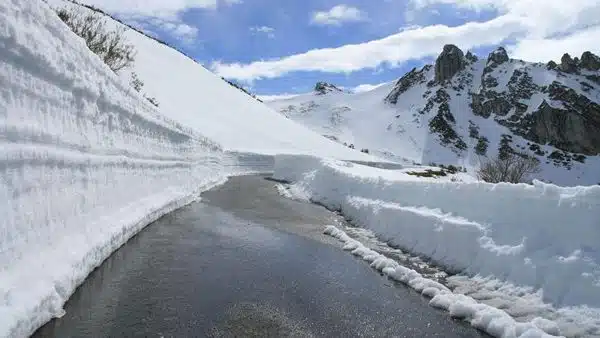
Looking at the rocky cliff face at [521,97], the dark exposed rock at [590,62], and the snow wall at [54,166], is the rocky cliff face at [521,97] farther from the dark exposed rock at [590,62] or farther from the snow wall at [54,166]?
the snow wall at [54,166]

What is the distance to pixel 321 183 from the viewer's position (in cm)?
2316

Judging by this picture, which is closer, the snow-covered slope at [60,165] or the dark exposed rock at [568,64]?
the snow-covered slope at [60,165]

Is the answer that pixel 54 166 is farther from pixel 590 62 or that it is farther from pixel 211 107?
pixel 590 62

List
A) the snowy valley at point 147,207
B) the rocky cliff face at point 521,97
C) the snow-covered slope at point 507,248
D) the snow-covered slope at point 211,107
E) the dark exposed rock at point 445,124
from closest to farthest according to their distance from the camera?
the snowy valley at point 147,207 < the snow-covered slope at point 507,248 < the snow-covered slope at point 211,107 < the rocky cliff face at point 521,97 < the dark exposed rock at point 445,124

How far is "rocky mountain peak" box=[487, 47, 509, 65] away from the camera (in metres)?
182

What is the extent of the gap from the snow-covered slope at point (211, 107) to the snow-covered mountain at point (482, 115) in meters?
56.9

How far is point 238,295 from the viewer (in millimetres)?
7273

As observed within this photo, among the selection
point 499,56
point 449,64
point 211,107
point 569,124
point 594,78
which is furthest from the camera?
point 499,56

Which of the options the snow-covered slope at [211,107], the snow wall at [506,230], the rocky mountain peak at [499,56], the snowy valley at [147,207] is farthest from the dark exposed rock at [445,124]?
the snow wall at [506,230]

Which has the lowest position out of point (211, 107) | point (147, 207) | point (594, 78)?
point (147, 207)

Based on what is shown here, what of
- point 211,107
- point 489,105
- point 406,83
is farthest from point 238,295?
point 406,83

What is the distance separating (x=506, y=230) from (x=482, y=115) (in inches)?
6482

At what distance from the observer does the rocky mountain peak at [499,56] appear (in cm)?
18212

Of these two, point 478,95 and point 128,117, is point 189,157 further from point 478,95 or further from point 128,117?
point 478,95
